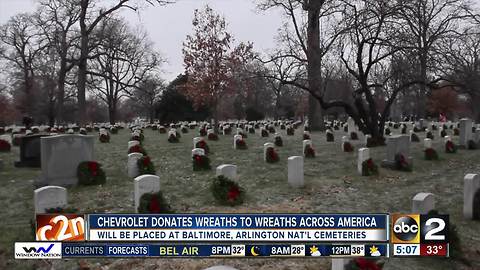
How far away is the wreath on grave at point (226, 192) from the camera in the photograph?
7.72m

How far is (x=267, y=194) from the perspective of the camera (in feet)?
28.7

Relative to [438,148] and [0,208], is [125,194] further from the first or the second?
[438,148]

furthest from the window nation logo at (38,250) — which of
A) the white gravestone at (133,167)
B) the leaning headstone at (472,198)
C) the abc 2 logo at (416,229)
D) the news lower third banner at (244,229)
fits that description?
the leaning headstone at (472,198)

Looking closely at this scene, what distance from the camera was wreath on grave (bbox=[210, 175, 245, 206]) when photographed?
7.72 metres

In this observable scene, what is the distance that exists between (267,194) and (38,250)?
4883 millimetres

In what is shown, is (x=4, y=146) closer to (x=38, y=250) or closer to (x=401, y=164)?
(x=38, y=250)

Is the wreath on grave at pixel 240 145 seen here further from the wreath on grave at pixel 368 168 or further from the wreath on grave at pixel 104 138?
the wreath on grave at pixel 104 138

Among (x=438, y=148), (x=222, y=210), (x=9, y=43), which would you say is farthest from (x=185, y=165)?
(x=9, y=43)

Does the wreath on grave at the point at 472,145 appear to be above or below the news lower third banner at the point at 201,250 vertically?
above

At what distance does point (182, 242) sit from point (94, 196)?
403cm

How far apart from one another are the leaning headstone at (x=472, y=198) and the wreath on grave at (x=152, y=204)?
5650 millimetres

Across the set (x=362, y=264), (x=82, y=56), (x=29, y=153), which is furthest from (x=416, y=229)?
(x=82, y=56)

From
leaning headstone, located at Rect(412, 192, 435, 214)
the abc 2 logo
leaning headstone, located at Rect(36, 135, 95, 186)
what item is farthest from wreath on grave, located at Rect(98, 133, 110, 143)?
the abc 2 logo

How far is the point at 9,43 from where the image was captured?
41625 millimetres
